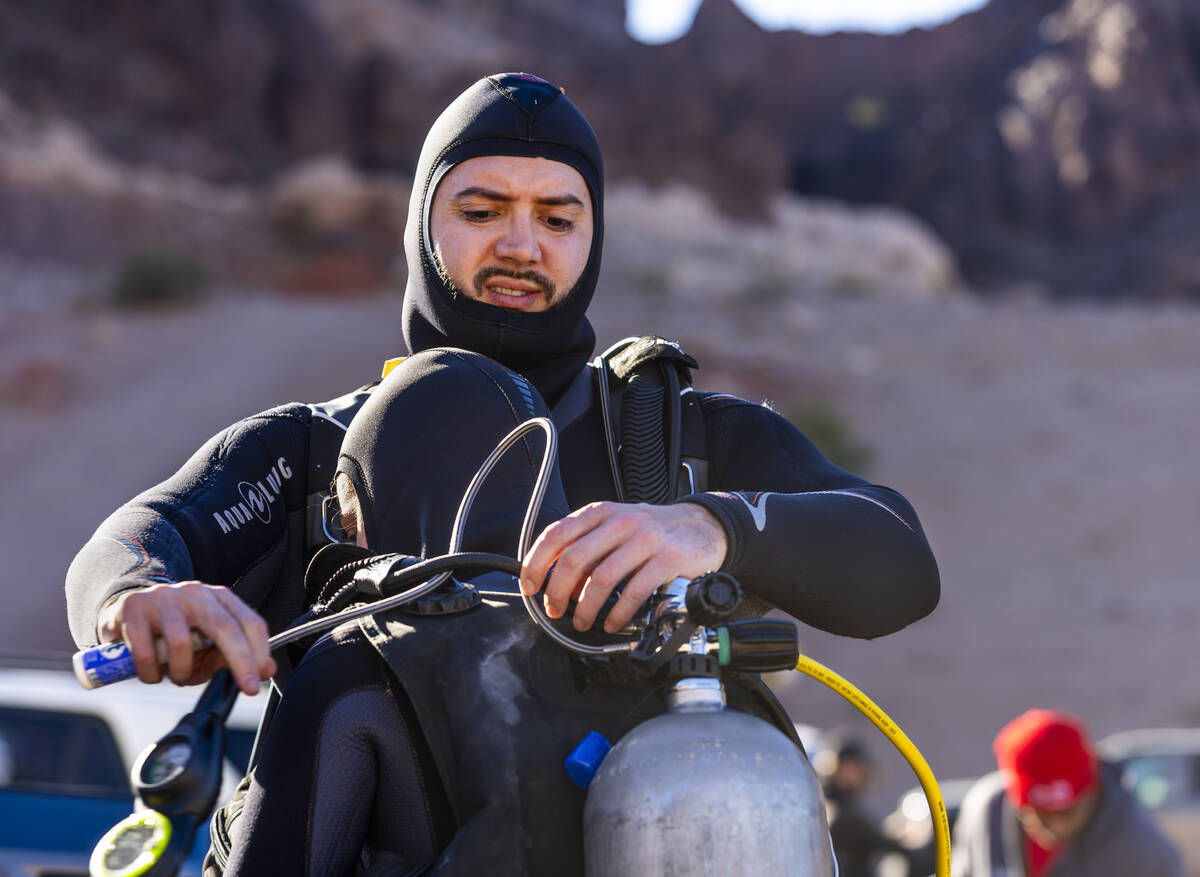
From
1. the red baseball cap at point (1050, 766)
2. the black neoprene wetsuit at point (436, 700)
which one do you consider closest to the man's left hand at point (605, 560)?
the black neoprene wetsuit at point (436, 700)

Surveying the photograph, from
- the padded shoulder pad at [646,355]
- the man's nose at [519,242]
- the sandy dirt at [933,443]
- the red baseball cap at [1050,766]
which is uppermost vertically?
Result: the man's nose at [519,242]

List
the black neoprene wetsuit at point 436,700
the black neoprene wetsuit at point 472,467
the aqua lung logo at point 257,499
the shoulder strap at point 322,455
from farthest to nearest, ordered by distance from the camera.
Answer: the shoulder strap at point 322,455 → the aqua lung logo at point 257,499 → the black neoprene wetsuit at point 472,467 → the black neoprene wetsuit at point 436,700

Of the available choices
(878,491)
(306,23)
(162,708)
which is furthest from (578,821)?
(306,23)

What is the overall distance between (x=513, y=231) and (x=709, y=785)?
3.87 feet

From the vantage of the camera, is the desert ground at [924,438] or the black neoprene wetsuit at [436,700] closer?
the black neoprene wetsuit at [436,700]

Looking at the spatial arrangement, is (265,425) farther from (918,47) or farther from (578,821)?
(918,47)

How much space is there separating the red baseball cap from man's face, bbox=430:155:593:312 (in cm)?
352

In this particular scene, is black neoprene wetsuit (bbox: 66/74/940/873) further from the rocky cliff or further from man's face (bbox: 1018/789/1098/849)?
the rocky cliff

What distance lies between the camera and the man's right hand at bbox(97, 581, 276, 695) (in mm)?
1676

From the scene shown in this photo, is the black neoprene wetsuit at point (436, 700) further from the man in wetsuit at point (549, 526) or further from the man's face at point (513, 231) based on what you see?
the man's face at point (513, 231)

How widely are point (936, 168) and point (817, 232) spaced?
12.9 m

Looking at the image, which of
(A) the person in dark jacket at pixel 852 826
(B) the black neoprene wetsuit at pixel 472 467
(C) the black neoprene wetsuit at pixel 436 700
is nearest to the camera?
(C) the black neoprene wetsuit at pixel 436 700

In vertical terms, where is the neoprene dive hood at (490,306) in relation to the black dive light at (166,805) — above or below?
above

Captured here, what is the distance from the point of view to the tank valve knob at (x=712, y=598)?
1.65 m
